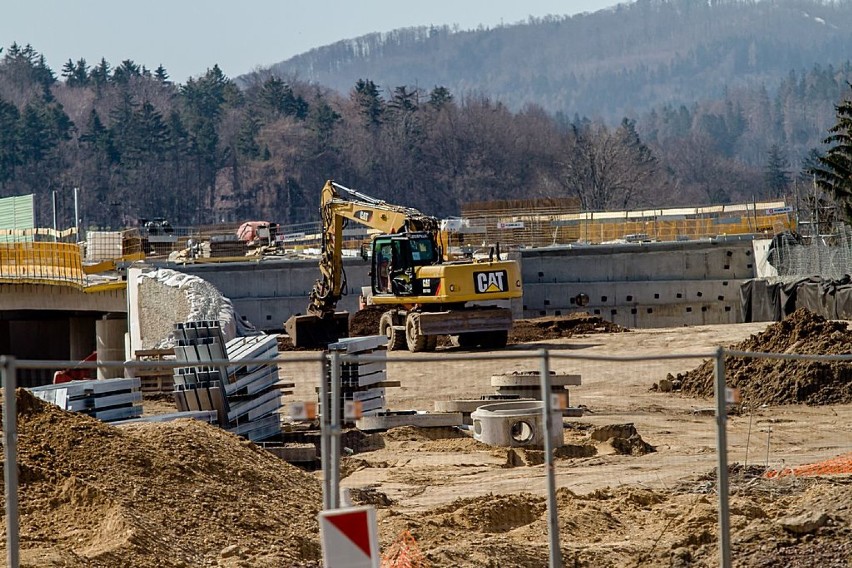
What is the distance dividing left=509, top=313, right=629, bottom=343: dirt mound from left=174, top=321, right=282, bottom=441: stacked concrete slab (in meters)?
20.0

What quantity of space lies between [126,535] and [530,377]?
34.2 feet

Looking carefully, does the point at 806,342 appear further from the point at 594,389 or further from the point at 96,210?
the point at 96,210

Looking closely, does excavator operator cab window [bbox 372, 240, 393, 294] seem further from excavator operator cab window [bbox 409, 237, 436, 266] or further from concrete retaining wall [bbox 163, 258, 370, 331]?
concrete retaining wall [bbox 163, 258, 370, 331]

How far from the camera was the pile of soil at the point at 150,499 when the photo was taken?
1048cm

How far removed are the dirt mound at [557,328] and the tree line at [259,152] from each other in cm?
8199

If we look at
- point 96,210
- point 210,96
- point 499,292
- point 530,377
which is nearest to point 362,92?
point 210,96

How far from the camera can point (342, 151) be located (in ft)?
513

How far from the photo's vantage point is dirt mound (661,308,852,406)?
2252 cm

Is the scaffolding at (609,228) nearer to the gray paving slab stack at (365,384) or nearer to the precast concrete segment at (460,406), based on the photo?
the precast concrete segment at (460,406)

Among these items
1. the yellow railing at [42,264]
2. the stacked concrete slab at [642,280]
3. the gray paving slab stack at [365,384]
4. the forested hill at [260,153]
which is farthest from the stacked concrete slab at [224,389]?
the forested hill at [260,153]

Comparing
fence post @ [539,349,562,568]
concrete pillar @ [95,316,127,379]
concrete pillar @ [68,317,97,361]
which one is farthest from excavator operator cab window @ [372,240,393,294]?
fence post @ [539,349,562,568]

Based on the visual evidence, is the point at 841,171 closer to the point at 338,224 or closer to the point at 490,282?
the point at 490,282

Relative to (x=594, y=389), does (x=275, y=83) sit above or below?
above

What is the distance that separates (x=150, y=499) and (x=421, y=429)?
27.2 feet
